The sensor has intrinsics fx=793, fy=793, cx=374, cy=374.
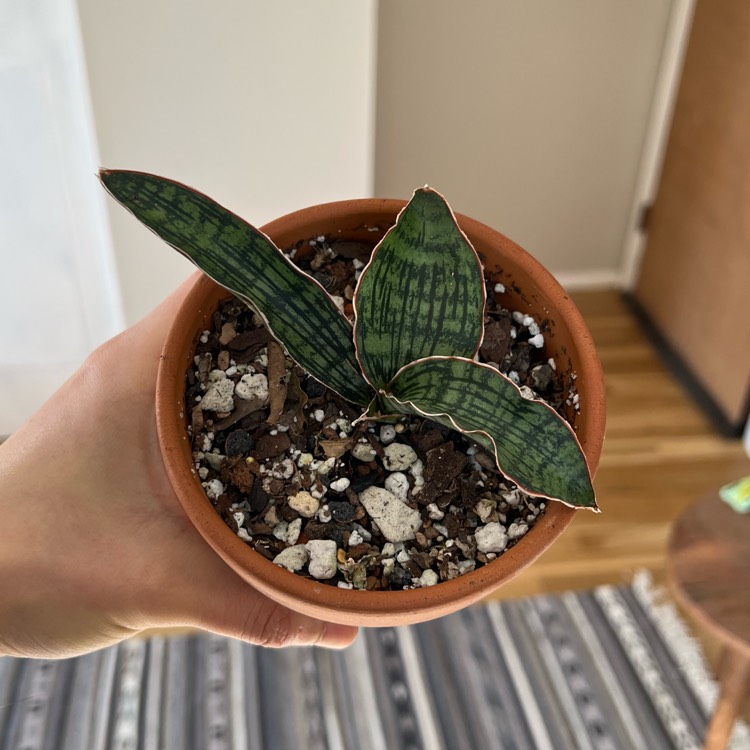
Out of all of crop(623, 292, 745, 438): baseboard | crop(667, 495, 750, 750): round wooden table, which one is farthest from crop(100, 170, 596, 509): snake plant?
crop(623, 292, 745, 438): baseboard

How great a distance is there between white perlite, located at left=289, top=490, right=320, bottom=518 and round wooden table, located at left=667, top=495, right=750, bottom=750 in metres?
0.88

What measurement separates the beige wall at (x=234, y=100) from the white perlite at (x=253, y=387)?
4.03ft

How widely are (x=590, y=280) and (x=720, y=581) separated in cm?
165

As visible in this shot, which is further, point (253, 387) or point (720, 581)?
point (720, 581)

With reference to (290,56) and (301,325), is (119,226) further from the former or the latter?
(301,325)

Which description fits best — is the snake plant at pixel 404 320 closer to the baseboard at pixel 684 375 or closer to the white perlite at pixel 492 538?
the white perlite at pixel 492 538

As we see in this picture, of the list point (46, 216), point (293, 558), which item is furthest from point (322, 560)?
point (46, 216)

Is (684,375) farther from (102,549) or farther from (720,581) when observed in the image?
(102,549)

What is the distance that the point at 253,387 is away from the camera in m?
0.68

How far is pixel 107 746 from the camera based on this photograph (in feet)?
5.11

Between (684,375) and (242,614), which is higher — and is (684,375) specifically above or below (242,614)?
below

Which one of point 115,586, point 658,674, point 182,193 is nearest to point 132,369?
point 115,586

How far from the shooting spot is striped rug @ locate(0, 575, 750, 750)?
1.60 meters

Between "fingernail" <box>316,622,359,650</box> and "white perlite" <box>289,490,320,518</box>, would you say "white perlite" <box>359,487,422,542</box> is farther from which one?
"fingernail" <box>316,622,359,650</box>
